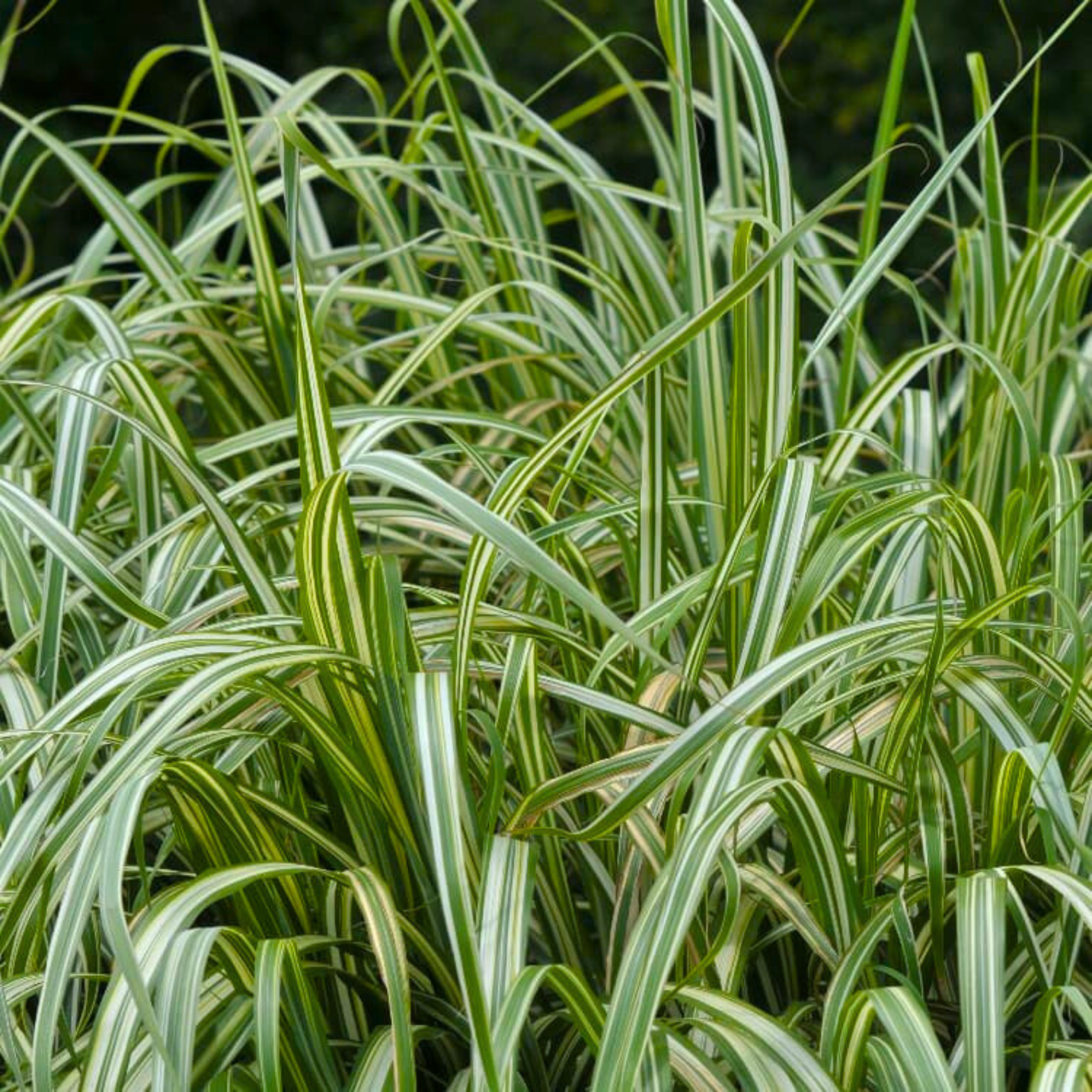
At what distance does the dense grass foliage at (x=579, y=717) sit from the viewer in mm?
720

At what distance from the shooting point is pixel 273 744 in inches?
36.0

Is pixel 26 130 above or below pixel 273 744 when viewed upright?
above

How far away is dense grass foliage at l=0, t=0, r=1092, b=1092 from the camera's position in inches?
28.4

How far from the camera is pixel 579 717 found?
94 cm

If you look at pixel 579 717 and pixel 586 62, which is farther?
pixel 586 62

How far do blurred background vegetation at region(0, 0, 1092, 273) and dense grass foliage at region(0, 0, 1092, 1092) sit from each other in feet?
7.62

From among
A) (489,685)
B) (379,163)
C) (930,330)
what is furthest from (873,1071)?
(930,330)

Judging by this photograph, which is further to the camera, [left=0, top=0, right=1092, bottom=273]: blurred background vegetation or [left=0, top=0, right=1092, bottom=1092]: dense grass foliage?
[left=0, top=0, right=1092, bottom=273]: blurred background vegetation

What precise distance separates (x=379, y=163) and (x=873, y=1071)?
883mm

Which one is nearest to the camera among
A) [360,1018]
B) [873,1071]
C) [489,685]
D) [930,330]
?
[873,1071]

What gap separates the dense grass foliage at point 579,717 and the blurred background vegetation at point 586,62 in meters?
2.32

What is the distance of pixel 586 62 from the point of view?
3.61 metres

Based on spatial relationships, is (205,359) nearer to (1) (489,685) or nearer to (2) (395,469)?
(1) (489,685)

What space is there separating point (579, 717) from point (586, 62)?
2.90 metres
